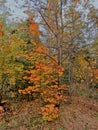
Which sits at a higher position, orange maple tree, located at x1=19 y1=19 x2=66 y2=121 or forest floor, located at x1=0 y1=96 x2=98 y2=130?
orange maple tree, located at x1=19 y1=19 x2=66 y2=121

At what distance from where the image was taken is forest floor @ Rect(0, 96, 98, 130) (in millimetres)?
12742

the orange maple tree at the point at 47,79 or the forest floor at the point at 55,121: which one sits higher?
the orange maple tree at the point at 47,79

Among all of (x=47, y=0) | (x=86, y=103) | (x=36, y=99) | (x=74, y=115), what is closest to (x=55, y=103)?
(x=74, y=115)

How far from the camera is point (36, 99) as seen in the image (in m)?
16.2

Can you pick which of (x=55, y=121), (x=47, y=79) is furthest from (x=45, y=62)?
(x=55, y=121)

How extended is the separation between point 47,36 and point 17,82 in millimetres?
3855

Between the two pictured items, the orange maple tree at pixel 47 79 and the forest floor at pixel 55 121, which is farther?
the orange maple tree at pixel 47 79

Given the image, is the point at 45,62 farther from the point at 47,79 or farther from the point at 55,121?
the point at 55,121

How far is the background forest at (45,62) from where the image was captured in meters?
13.1

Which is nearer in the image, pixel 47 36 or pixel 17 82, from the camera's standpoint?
pixel 47 36

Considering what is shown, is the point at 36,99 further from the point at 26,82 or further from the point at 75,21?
the point at 75,21

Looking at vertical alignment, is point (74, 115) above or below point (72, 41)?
below

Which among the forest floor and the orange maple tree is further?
the orange maple tree

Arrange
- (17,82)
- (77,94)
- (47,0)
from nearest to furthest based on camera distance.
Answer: (47,0)
(17,82)
(77,94)
